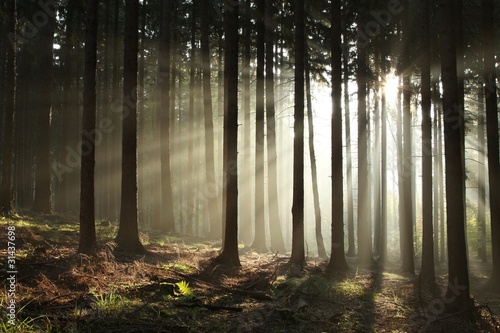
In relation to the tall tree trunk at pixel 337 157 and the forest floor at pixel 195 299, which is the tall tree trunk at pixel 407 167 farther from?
the forest floor at pixel 195 299

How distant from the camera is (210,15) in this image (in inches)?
730

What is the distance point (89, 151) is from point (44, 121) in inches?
394

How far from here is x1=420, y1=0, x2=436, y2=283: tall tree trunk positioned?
12.1 m

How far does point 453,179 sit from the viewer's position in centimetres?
817

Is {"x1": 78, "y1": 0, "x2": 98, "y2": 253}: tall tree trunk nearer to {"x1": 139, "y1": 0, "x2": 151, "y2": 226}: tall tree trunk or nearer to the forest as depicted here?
the forest

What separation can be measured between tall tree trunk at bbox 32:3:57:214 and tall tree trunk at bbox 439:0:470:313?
15991mm

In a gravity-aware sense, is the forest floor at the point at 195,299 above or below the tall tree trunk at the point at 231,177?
below

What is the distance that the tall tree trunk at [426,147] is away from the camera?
476 inches

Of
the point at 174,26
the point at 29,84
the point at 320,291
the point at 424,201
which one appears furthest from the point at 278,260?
the point at 29,84

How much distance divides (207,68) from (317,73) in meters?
5.38

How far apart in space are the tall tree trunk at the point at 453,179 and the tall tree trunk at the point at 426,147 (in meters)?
3.89

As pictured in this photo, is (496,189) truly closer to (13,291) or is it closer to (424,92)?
(424,92)

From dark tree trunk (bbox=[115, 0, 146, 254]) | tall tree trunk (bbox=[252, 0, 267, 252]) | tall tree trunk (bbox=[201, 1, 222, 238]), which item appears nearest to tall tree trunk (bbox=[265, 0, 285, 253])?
tall tree trunk (bbox=[252, 0, 267, 252])

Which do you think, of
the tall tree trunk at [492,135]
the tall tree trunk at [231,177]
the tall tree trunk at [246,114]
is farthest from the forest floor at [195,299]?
the tall tree trunk at [246,114]
